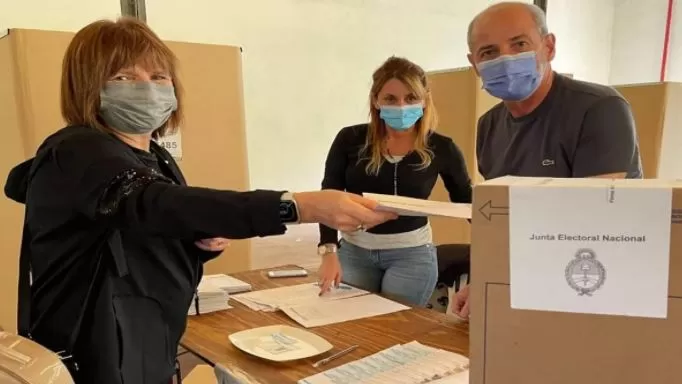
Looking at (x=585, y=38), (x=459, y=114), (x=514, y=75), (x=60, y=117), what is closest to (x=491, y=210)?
(x=514, y=75)

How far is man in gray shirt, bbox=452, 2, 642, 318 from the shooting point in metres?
1.38

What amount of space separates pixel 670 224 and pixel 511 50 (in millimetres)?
1015

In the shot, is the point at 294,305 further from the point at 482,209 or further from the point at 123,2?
the point at 123,2

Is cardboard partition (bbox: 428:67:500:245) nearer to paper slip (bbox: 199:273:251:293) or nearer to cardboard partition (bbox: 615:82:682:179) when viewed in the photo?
cardboard partition (bbox: 615:82:682:179)

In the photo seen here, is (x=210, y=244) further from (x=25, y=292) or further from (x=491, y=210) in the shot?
(x=491, y=210)

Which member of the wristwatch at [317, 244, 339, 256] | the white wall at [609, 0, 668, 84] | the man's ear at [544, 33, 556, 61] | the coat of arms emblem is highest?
the white wall at [609, 0, 668, 84]

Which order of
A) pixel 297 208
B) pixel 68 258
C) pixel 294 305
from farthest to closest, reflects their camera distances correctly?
pixel 294 305 → pixel 68 258 → pixel 297 208

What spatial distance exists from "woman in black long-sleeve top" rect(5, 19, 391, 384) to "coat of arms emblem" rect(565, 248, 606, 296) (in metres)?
0.35

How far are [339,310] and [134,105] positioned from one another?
828 millimetres

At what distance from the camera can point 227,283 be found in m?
1.94

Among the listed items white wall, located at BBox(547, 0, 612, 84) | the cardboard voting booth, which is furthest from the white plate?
white wall, located at BBox(547, 0, 612, 84)

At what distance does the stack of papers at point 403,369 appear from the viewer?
3.90 feet

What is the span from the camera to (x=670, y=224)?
2.07ft

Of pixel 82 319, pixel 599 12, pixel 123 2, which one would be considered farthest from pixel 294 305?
pixel 599 12
